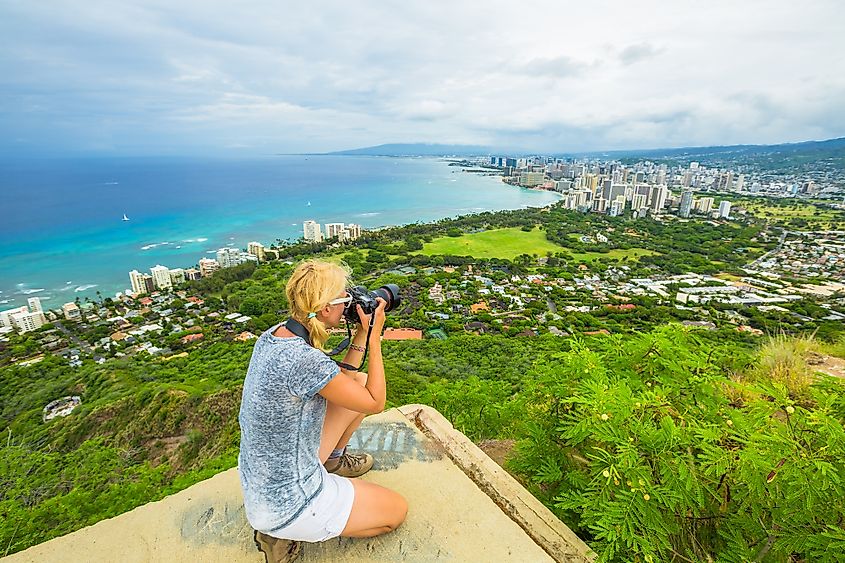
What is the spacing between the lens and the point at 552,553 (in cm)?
147

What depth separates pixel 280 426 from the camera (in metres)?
1.26

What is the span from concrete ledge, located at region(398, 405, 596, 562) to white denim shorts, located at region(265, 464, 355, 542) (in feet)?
2.23

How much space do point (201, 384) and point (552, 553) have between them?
913cm

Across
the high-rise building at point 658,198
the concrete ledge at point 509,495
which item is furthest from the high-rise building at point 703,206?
the concrete ledge at point 509,495

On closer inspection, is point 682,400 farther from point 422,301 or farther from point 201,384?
point 422,301

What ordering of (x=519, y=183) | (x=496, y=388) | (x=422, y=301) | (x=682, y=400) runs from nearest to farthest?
(x=682, y=400) < (x=496, y=388) < (x=422, y=301) < (x=519, y=183)

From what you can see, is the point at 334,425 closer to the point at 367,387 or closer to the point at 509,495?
the point at 367,387

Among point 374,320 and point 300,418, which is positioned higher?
point 374,320

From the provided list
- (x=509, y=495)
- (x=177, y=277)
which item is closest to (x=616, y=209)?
(x=177, y=277)

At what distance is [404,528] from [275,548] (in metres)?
0.46

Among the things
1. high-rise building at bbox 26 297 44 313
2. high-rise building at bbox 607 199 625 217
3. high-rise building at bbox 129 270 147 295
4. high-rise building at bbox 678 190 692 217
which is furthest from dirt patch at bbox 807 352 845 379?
high-rise building at bbox 678 190 692 217

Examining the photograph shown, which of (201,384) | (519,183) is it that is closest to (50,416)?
(201,384)

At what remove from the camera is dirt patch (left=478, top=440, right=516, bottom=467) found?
97.9 inches

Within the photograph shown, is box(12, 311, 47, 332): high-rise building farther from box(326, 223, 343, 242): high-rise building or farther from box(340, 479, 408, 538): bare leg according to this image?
box(340, 479, 408, 538): bare leg
